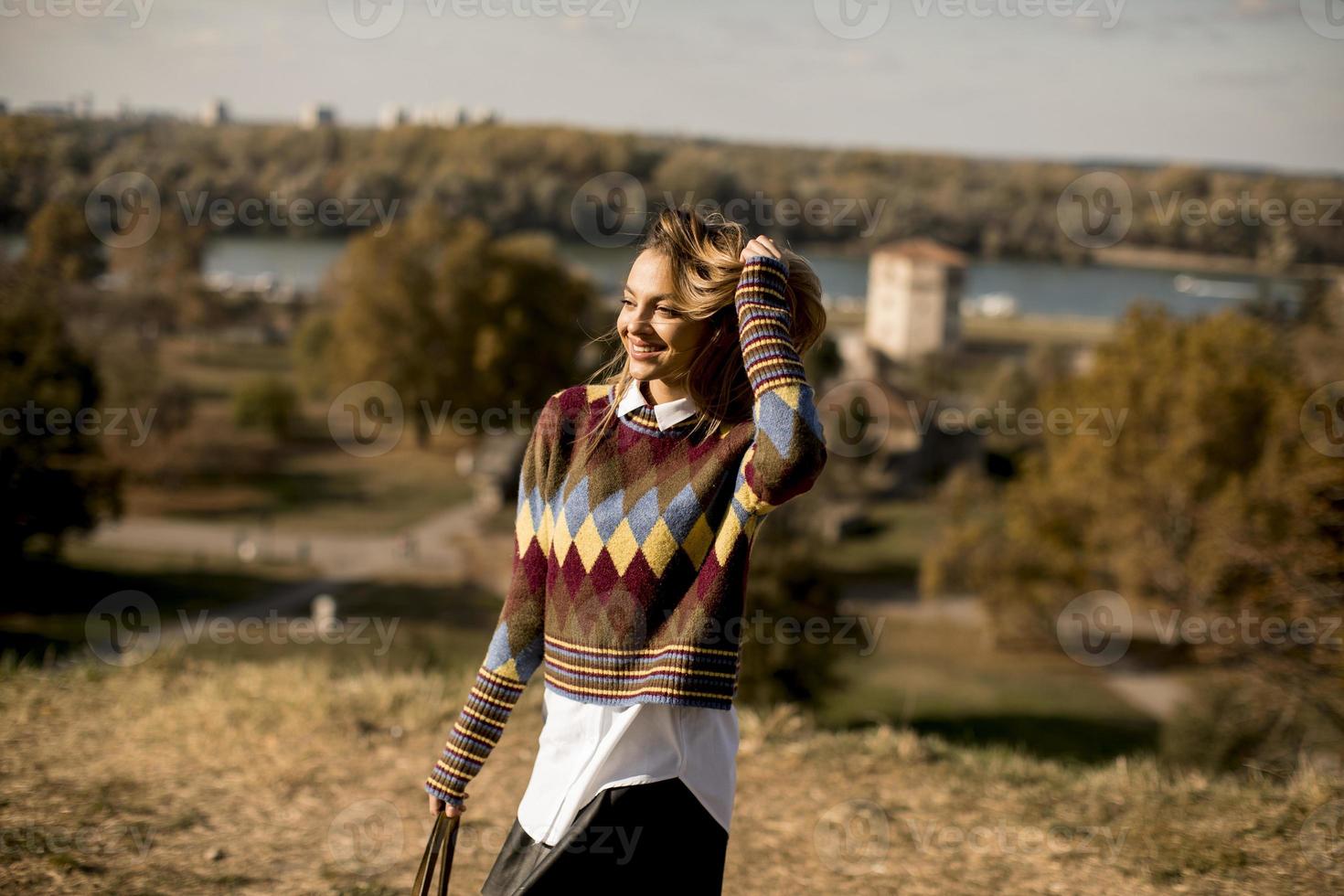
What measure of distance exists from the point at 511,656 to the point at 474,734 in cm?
19

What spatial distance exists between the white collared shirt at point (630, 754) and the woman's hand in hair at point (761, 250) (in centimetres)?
36

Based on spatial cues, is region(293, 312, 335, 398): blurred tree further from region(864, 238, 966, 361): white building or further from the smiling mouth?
the smiling mouth

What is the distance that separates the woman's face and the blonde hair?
0.06ft

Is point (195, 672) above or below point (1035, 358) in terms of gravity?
below

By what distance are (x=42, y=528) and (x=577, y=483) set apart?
2444 cm

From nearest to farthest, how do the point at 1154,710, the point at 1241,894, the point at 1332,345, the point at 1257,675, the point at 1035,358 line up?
the point at 1241,894
the point at 1257,675
the point at 1154,710
the point at 1332,345
the point at 1035,358

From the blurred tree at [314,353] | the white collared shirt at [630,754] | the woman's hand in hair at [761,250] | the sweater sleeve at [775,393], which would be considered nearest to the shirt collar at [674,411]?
the white collared shirt at [630,754]

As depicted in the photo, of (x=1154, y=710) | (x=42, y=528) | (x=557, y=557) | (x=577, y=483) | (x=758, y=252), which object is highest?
(x=758, y=252)

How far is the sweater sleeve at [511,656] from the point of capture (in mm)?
2682

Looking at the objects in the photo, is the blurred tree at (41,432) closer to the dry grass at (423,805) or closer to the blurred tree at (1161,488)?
the blurred tree at (1161,488)

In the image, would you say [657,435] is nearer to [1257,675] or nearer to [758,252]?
[758,252]

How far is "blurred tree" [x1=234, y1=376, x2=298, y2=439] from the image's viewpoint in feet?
131

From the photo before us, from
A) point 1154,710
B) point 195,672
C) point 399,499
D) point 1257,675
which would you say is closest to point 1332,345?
point 1154,710

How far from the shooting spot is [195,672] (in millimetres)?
6438
